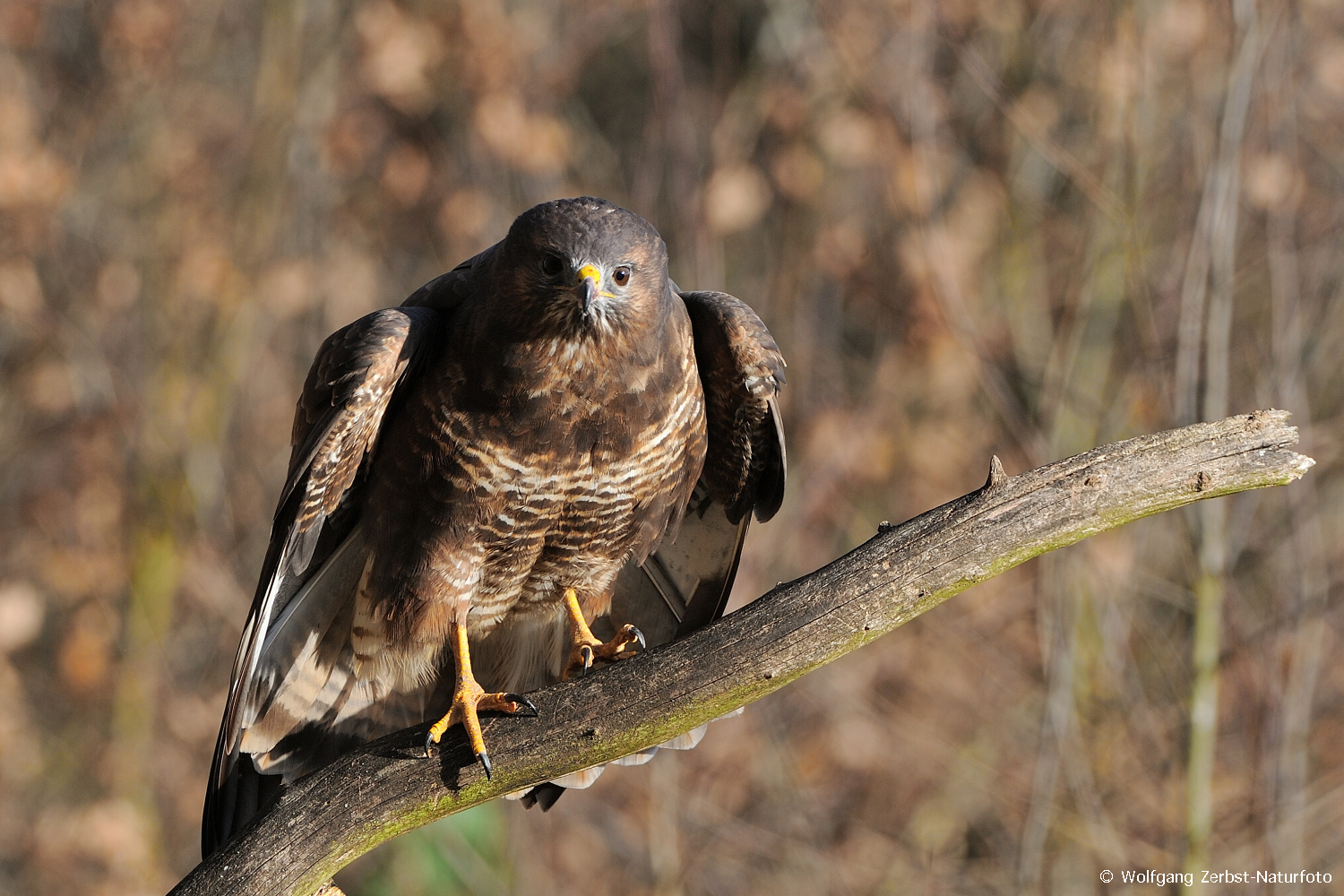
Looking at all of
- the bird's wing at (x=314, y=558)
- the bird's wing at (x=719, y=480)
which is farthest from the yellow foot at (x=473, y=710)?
the bird's wing at (x=719, y=480)

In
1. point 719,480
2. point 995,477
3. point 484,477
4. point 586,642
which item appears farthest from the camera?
point 719,480

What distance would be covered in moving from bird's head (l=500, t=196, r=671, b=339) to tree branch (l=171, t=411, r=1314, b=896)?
83 cm

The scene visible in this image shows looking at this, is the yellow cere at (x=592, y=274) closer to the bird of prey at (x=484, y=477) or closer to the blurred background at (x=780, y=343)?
the bird of prey at (x=484, y=477)

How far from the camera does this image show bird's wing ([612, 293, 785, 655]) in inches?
141

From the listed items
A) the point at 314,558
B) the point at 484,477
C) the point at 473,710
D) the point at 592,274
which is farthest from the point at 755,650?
the point at 314,558

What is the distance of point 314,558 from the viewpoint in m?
3.62

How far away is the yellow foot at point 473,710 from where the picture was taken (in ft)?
10.3

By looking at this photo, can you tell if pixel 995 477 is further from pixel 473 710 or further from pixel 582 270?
pixel 473 710

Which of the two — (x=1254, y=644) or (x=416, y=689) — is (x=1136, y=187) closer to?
(x=1254, y=644)

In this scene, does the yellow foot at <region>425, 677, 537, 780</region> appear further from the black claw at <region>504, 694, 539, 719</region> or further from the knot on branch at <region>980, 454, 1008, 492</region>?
the knot on branch at <region>980, 454, 1008, 492</region>

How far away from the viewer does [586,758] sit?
3.11 metres

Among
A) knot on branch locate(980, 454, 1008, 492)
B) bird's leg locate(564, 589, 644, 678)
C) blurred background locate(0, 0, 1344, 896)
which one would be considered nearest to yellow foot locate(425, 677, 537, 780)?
bird's leg locate(564, 589, 644, 678)

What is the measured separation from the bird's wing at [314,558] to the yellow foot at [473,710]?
1.83ft

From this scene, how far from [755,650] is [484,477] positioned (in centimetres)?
89
